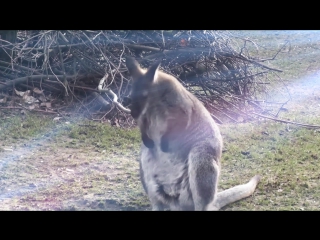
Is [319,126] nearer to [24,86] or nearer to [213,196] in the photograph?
[213,196]

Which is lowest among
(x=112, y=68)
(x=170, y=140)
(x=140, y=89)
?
(x=112, y=68)

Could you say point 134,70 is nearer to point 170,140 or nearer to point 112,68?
point 170,140

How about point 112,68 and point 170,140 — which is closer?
point 170,140

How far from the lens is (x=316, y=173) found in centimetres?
412

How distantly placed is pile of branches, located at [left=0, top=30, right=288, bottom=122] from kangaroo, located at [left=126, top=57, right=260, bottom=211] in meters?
1.77

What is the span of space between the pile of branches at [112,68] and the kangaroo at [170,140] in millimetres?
1770

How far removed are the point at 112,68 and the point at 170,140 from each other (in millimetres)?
2163

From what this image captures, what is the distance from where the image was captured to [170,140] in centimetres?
333

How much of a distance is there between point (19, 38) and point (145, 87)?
290 centimetres

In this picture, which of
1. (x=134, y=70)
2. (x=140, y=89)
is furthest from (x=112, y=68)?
(x=140, y=89)

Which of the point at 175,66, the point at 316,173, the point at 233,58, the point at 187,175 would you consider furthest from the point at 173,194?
the point at 233,58

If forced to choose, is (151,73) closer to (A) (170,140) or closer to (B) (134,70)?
(B) (134,70)

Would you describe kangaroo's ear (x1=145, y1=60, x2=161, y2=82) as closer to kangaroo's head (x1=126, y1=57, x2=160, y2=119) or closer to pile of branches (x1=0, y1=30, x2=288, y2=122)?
kangaroo's head (x1=126, y1=57, x2=160, y2=119)

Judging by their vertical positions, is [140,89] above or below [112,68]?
above
